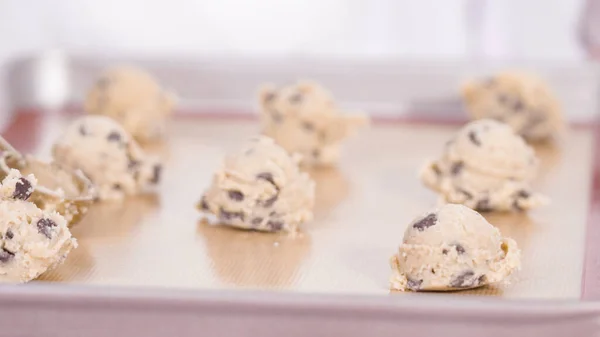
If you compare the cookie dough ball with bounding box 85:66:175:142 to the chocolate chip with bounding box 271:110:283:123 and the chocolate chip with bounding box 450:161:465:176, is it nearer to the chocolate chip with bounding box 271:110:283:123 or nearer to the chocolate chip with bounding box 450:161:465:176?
the chocolate chip with bounding box 271:110:283:123

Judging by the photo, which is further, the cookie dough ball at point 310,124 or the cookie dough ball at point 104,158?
the cookie dough ball at point 310,124

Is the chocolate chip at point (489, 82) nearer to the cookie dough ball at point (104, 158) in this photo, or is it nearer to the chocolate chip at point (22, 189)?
the cookie dough ball at point (104, 158)

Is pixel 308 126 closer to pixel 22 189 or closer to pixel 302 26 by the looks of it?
pixel 22 189

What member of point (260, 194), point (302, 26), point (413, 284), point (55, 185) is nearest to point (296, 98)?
point (260, 194)

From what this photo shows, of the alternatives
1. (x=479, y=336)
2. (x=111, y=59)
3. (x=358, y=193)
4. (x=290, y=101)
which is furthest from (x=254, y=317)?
(x=111, y=59)

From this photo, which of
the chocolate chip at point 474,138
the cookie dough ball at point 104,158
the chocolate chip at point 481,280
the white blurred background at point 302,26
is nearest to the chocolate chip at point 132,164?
the cookie dough ball at point 104,158
